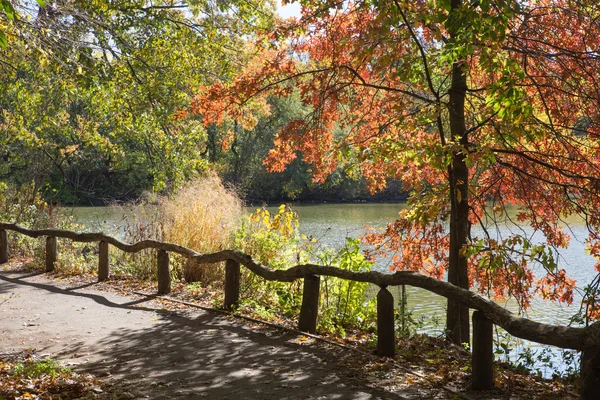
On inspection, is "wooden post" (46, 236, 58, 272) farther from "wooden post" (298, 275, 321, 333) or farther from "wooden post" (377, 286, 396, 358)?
"wooden post" (377, 286, 396, 358)

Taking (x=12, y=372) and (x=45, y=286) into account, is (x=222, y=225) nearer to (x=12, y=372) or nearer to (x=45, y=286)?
(x=45, y=286)

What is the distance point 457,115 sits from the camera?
26.5ft

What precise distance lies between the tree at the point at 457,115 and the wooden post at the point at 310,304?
1371 millimetres

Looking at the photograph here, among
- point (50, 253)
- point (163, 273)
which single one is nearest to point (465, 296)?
Result: point (163, 273)

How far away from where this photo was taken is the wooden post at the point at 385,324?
20.3ft

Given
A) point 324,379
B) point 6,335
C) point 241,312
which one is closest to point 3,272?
point 6,335

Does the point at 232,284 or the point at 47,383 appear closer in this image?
the point at 47,383

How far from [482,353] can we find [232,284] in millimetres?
4134

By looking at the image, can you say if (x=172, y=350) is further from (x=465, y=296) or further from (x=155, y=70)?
(x=155, y=70)

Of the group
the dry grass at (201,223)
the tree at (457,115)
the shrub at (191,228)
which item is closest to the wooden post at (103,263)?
the shrub at (191,228)

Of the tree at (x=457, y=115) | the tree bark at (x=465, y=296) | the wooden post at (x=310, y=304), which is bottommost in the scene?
the wooden post at (x=310, y=304)

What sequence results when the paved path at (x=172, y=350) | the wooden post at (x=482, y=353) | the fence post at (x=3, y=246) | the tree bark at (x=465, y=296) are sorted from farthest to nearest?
the fence post at (x=3, y=246)
the paved path at (x=172, y=350)
the wooden post at (x=482, y=353)
the tree bark at (x=465, y=296)

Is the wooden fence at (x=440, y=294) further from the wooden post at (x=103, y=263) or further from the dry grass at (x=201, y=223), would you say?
the wooden post at (x=103, y=263)

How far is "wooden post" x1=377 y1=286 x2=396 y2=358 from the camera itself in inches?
243
